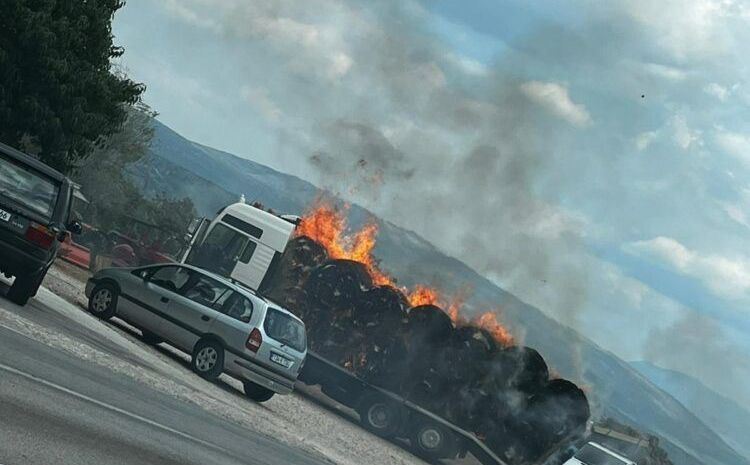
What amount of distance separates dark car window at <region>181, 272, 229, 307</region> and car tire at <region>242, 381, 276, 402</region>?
1780 millimetres

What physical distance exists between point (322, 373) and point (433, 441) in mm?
3003

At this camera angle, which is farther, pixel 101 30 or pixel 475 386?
pixel 101 30

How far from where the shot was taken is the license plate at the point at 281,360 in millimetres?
18453

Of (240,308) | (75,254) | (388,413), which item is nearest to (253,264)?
(388,413)

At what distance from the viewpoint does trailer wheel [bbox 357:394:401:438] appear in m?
23.6

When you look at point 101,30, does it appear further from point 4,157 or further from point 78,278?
point 4,157

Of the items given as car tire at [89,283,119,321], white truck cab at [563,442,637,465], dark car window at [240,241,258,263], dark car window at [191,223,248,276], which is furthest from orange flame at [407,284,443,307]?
car tire at [89,283,119,321]

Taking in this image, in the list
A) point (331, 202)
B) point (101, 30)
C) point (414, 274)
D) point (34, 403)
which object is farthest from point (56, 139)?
point (34, 403)

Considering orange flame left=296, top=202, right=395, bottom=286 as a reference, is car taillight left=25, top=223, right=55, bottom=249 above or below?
below

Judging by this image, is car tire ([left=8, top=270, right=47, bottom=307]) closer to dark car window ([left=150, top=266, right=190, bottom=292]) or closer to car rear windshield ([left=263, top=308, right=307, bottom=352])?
dark car window ([left=150, top=266, right=190, bottom=292])

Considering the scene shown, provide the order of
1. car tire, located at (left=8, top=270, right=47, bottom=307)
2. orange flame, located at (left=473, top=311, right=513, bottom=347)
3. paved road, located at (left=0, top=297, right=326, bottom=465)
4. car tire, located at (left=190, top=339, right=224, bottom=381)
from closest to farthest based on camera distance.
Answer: paved road, located at (left=0, top=297, right=326, bottom=465) < car tire, located at (left=8, top=270, right=47, bottom=307) < car tire, located at (left=190, top=339, right=224, bottom=381) < orange flame, located at (left=473, top=311, right=513, bottom=347)

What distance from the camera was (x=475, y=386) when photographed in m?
23.1

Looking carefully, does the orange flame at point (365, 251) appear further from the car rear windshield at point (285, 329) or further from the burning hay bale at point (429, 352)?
the car rear windshield at point (285, 329)

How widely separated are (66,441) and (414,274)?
23.1 metres
